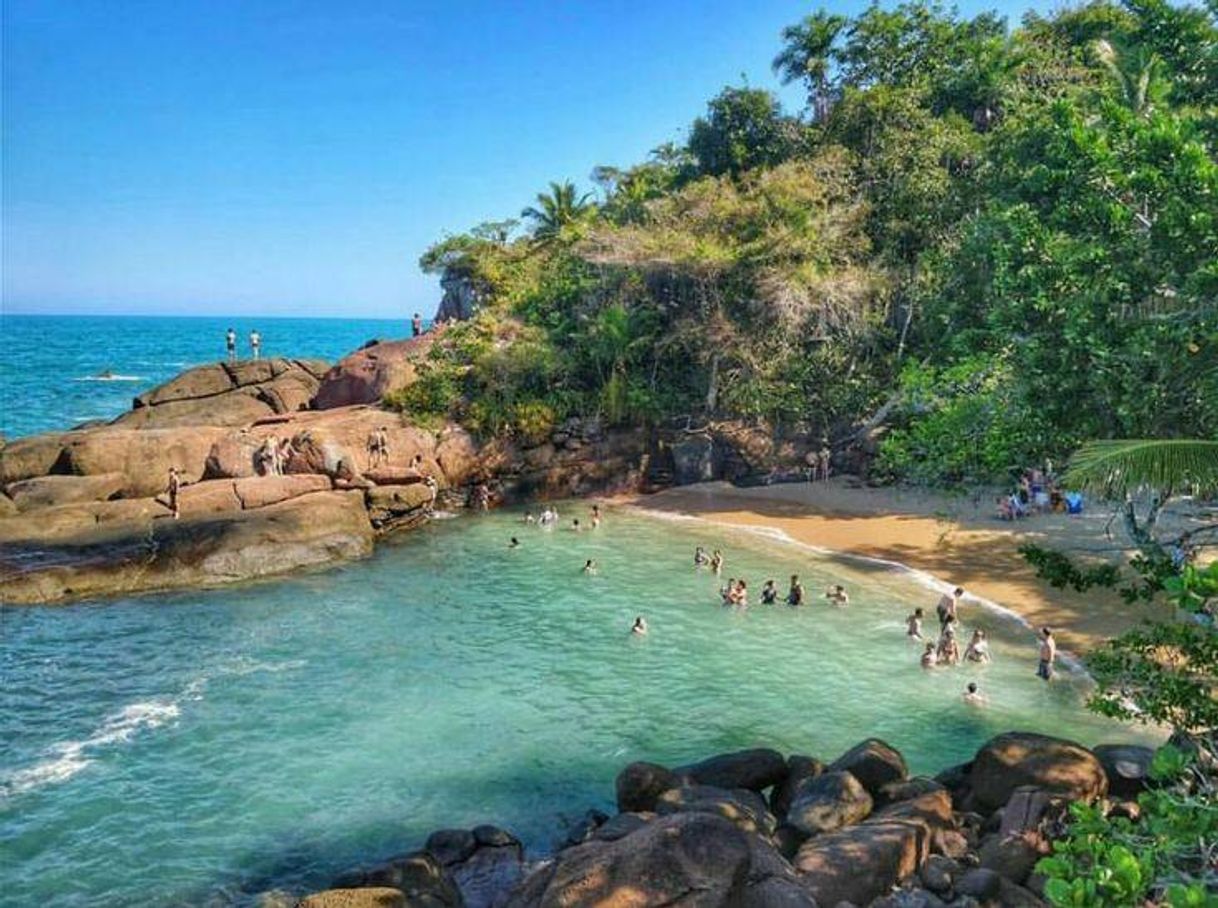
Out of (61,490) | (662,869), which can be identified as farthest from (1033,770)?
(61,490)

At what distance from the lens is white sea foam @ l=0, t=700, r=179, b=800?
14.4m

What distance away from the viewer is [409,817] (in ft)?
43.7

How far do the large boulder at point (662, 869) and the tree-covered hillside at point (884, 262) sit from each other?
8.20 meters

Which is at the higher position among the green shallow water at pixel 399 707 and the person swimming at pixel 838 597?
the person swimming at pixel 838 597

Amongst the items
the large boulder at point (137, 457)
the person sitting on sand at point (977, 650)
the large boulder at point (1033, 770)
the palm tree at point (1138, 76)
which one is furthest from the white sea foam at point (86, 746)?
the palm tree at point (1138, 76)

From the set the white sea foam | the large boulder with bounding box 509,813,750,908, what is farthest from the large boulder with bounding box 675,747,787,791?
the white sea foam

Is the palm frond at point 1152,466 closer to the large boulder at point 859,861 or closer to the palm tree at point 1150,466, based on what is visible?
the palm tree at point 1150,466

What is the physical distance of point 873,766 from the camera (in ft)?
41.2

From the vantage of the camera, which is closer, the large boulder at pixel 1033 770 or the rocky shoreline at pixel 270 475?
the large boulder at pixel 1033 770

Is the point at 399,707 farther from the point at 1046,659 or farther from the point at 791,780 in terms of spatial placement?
the point at 1046,659

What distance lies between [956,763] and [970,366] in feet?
37.2

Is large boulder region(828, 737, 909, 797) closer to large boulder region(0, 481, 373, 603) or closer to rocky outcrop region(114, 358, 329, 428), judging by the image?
large boulder region(0, 481, 373, 603)

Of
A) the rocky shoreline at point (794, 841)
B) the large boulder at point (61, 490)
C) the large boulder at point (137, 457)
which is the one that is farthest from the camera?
the large boulder at point (137, 457)

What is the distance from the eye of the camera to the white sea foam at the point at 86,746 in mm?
14375
